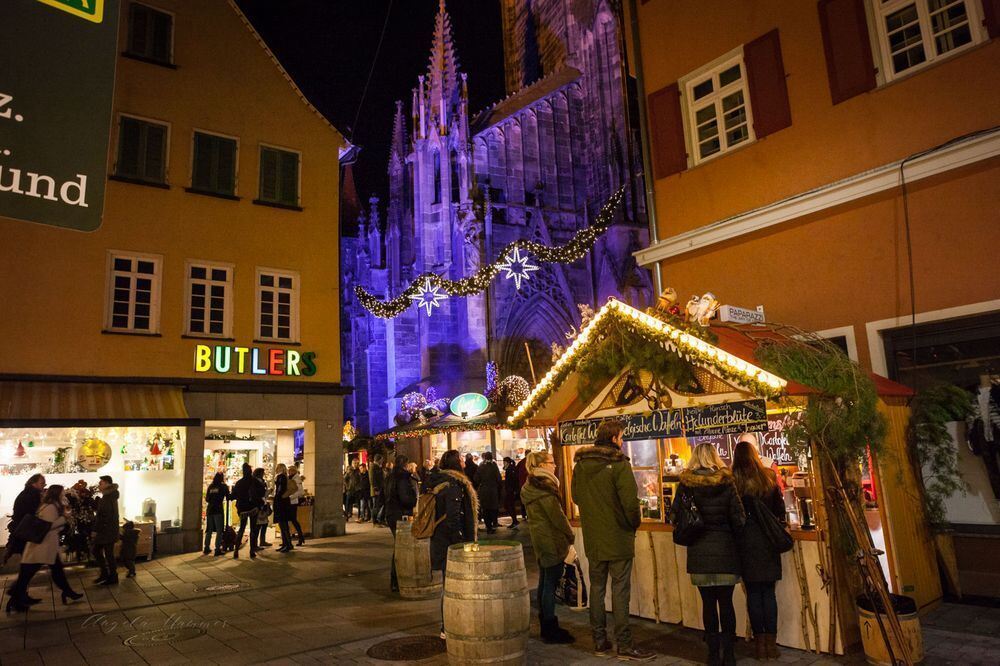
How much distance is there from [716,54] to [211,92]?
36.4 ft

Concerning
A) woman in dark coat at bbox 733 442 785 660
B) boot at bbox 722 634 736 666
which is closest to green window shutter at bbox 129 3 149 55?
woman in dark coat at bbox 733 442 785 660

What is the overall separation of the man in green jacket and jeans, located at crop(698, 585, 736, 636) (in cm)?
66

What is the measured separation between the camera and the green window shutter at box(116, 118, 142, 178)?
1373 cm

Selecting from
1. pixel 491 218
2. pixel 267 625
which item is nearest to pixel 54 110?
pixel 267 625

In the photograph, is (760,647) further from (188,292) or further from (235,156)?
(235,156)

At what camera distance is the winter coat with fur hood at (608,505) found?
221 inches

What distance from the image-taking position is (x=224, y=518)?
13.4 meters

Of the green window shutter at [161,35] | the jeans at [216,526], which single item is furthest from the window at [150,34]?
the jeans at [216,526]

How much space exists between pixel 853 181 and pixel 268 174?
12.4 metres

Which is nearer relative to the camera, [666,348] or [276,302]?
[666,348]

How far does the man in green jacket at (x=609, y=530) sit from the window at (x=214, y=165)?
12.1m

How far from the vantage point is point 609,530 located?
5621mm

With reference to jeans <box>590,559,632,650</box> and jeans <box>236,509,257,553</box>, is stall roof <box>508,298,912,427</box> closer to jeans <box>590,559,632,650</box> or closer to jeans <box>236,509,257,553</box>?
jeans <box>590,559,632,650</box>

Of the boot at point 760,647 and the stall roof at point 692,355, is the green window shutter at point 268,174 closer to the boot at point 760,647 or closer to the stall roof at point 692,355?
the stall roof at point 692,355
